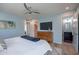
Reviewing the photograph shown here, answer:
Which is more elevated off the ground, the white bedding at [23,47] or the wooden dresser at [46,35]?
the wooden dresser at [46,35]

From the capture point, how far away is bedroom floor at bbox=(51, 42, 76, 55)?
5.37ft

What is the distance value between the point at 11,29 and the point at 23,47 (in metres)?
0.36

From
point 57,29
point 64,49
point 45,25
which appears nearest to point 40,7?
point 45,25

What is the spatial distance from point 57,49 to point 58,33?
0.89 feet

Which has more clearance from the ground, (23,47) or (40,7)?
(40,7)

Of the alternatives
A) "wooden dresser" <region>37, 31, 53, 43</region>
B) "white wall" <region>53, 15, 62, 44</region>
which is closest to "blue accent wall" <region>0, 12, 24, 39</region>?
"wooden dresser" <region>37, 31, 53, 43</region>

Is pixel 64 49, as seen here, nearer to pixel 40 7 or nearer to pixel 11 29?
pixel 40 7

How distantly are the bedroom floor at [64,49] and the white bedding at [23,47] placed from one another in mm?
134

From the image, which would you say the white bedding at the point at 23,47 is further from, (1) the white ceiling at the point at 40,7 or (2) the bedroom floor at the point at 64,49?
(1) the white ceiling at the point at 40,7

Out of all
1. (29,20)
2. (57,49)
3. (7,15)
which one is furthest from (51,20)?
(7,15)

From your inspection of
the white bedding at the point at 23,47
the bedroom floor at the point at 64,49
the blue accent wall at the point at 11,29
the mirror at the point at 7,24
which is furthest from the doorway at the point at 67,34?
the mirror at the point at 7,24

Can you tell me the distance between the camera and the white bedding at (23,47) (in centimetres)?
162

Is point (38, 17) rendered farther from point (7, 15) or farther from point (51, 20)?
point (7, 15)

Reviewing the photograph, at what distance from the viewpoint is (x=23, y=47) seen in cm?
164
